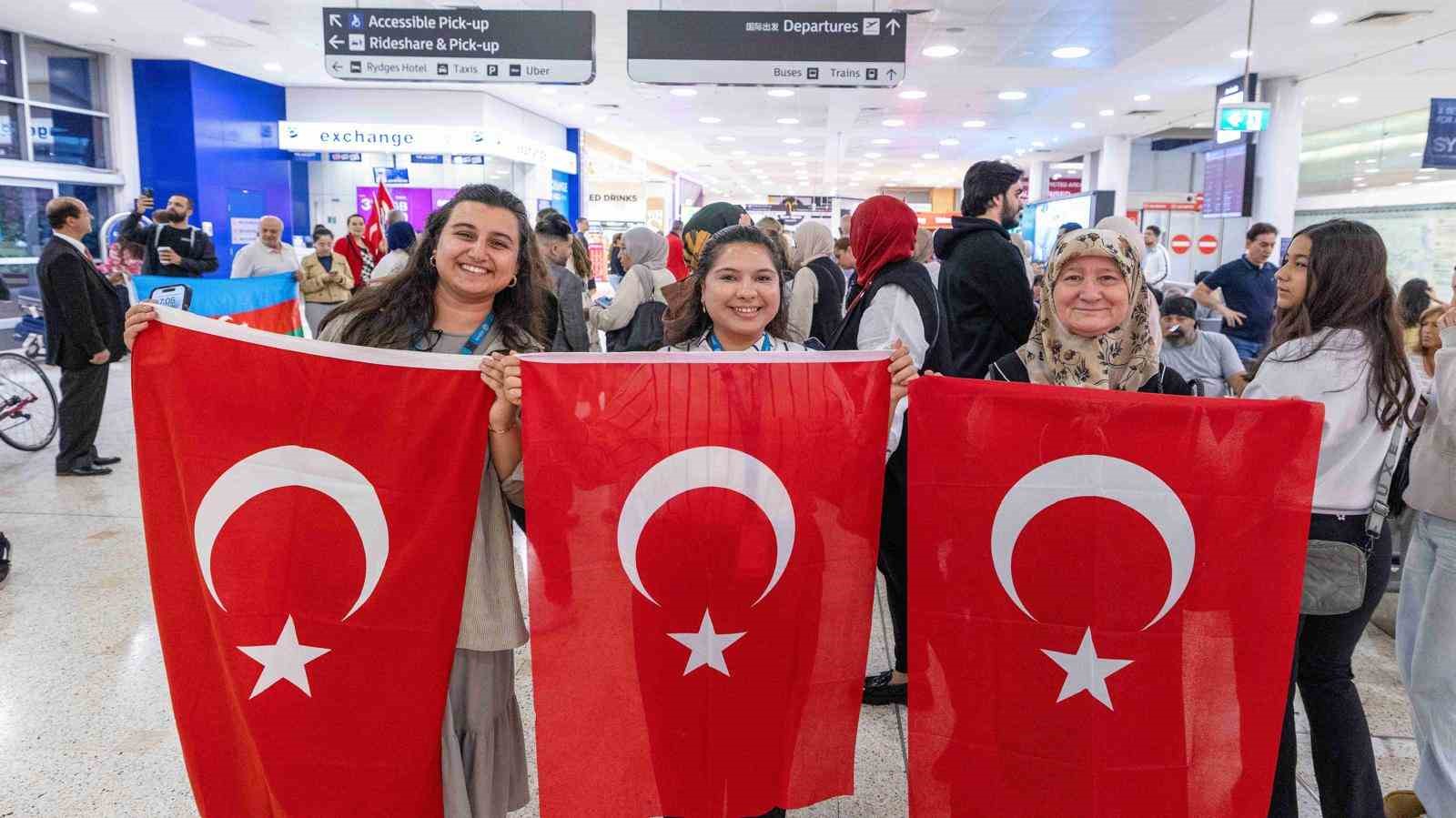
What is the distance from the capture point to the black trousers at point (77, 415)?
579 centimetres

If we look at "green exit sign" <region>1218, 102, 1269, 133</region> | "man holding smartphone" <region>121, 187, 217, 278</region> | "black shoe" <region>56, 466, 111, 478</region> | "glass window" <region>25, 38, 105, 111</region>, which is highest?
"glass window" <region>25, 38, 105, 111</region>

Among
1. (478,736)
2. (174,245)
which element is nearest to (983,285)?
(478,736)

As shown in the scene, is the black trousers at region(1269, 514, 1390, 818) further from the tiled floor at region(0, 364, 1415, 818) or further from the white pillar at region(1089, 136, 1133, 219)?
the white pillar at region(1089, 136, 1133, 219)

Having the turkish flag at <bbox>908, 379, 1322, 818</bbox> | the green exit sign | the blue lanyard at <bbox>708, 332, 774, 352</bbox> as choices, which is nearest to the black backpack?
the blue lanyard at <bbox>708, 332, 774, 352</bbox>

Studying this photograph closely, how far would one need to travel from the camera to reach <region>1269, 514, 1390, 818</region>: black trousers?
83.3 inches

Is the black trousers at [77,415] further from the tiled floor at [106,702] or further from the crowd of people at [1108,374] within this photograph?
the crowd of people at [1108,374]

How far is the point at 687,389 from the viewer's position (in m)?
1.81

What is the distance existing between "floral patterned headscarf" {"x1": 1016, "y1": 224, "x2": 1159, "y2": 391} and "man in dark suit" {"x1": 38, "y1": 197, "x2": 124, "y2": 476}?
19.2 feet

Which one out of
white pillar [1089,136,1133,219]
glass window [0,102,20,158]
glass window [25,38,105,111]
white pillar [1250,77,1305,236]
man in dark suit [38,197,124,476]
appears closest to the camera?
man in dark suit [38,197,124,476]

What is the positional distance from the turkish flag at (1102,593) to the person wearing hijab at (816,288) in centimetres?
264

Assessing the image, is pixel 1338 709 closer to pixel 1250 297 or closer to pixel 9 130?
pixel 1250 297

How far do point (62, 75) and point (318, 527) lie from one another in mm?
13342

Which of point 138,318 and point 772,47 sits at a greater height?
point 772,47

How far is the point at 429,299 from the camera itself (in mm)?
2016
